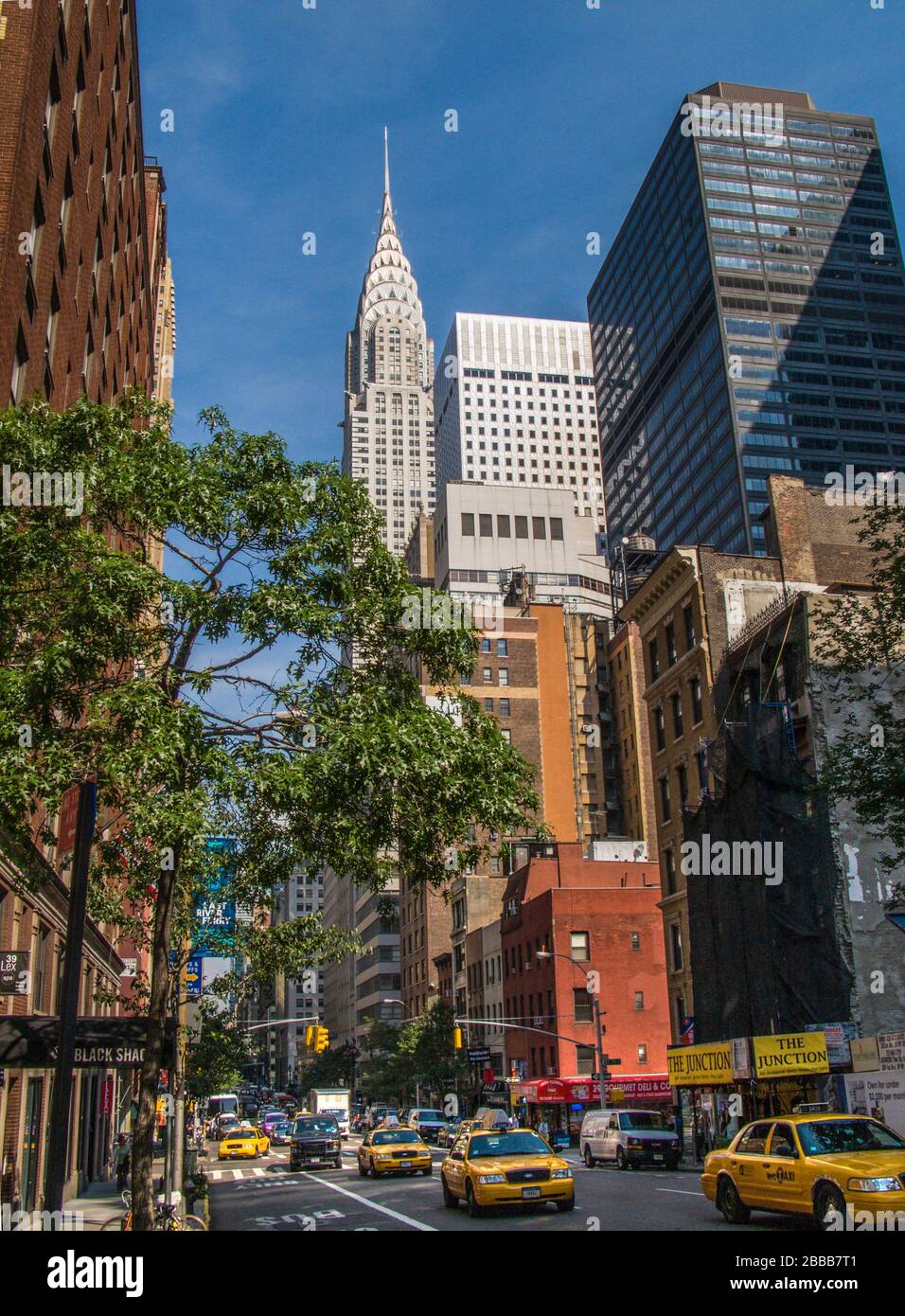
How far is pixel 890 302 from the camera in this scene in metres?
166

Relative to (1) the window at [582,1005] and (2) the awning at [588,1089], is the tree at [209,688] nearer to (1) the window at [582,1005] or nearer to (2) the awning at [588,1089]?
(2) the awning at [588,1089]

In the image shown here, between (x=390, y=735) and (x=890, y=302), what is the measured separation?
173841 mm

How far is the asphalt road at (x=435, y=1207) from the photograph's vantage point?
17.4 metres

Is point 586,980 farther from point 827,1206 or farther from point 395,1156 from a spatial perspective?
point 827,1206

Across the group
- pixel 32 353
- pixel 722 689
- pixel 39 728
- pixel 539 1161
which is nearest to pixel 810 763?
pixel 722 689

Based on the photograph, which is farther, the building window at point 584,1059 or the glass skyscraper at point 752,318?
the glass skyscraper at point 752,318

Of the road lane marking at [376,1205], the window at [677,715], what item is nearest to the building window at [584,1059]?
the window at [677,715]

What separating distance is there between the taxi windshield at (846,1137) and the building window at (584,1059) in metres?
52.4

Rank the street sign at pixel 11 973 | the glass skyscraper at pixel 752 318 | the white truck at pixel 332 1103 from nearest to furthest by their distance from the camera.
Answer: the street sign at pixel 11 973
the white truck at pixel 332 1103
the glass skyscraper at pixel 752 318

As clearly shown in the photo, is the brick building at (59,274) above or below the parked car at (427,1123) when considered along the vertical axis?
above

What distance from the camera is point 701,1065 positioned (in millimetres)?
38594

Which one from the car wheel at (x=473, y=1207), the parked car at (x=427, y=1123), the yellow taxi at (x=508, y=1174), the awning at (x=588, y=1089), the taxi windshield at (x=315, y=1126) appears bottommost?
the parked car at (x=427, y=1123)

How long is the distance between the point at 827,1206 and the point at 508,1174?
6.68 metres
